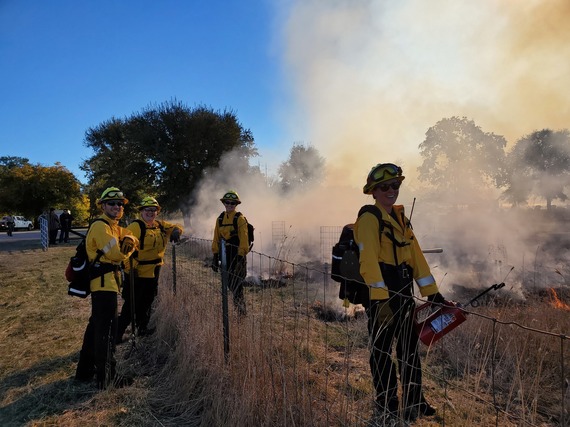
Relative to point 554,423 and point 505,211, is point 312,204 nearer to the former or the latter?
point 505,211

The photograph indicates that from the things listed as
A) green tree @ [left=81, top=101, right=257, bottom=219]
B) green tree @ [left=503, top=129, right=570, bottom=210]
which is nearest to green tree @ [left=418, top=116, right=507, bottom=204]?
green tree @ [left=503, top=129, right=570, bottom=210]

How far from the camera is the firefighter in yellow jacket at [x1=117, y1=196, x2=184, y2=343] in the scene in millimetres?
4855

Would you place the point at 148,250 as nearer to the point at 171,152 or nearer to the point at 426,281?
the point at 426,281

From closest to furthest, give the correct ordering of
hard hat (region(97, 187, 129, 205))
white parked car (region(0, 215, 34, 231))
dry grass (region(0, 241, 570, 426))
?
dry grass (region(0, 241, 570, 426))
hard hat (region(97, 187, 129, 205))
white parked car (region(0, 215, 34, 231))

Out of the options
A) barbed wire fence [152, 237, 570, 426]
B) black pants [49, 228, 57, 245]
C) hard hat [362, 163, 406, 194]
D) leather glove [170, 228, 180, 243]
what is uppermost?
hard hat [362, 163, 406, 194]

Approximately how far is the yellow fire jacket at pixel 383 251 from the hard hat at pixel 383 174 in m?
0.19

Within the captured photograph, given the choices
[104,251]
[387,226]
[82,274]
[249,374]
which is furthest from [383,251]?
[82,274]

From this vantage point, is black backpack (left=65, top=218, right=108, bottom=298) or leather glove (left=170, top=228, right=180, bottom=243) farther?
leather glove (left=170, top=228, right=180, bottom=243)

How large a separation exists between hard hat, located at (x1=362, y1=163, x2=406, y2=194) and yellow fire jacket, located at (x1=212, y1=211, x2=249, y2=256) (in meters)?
2.99

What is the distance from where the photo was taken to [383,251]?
300 centimetres

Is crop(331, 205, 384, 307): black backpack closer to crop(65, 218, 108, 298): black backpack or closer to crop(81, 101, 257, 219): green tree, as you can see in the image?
crop(65, 218, 108, 298): black backpack

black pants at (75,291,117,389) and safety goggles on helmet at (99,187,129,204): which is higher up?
safety goggles on helmet at (99,187,129,204)

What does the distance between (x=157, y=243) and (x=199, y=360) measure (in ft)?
6.14

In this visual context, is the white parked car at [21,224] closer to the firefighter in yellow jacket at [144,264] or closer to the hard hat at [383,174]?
the firefighter in yellow jacket at [144,264]
